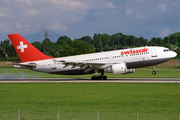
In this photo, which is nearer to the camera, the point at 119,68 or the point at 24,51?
the point at 119,68

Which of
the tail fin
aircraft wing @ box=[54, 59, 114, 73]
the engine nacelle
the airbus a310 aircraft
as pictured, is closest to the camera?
the engine nacelle

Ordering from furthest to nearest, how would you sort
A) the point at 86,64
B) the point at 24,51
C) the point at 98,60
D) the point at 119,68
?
the point at 24,51
the point at 98,60
the point at 86,64
the point at 119,68

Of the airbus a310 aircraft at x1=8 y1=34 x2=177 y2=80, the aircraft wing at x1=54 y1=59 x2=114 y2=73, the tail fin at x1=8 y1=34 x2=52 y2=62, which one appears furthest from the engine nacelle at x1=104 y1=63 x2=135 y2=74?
the tail fin at x1=8 y1=34 x2=52 y2=62

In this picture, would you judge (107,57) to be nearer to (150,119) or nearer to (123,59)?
(123,59)

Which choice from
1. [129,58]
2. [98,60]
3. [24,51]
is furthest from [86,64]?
[24,51]

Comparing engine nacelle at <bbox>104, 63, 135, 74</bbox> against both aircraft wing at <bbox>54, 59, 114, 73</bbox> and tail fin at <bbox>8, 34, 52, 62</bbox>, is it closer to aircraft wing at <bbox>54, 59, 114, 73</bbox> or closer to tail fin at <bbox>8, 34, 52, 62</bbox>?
aircraft wing at <bbox>54, 59, 114, 73</bbox>

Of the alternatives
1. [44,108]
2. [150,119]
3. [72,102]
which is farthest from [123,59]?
[150,119]

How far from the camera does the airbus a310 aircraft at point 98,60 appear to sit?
43656 mm

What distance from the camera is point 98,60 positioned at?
45.3m

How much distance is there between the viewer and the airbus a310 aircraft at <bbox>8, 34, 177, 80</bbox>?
43656 mm

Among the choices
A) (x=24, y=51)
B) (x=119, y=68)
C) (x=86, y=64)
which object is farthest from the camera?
(x=24, y=51)

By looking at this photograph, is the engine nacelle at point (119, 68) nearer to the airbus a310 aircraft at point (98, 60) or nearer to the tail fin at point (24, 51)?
the airbus a310 aircraft at point (98, 60)

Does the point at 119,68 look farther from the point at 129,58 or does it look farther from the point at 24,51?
the point at 24,51

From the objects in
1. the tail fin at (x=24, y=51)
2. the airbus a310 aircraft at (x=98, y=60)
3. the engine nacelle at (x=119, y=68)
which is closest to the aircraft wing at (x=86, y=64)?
the airbus a310 aircraft at (x=98, y=60)
